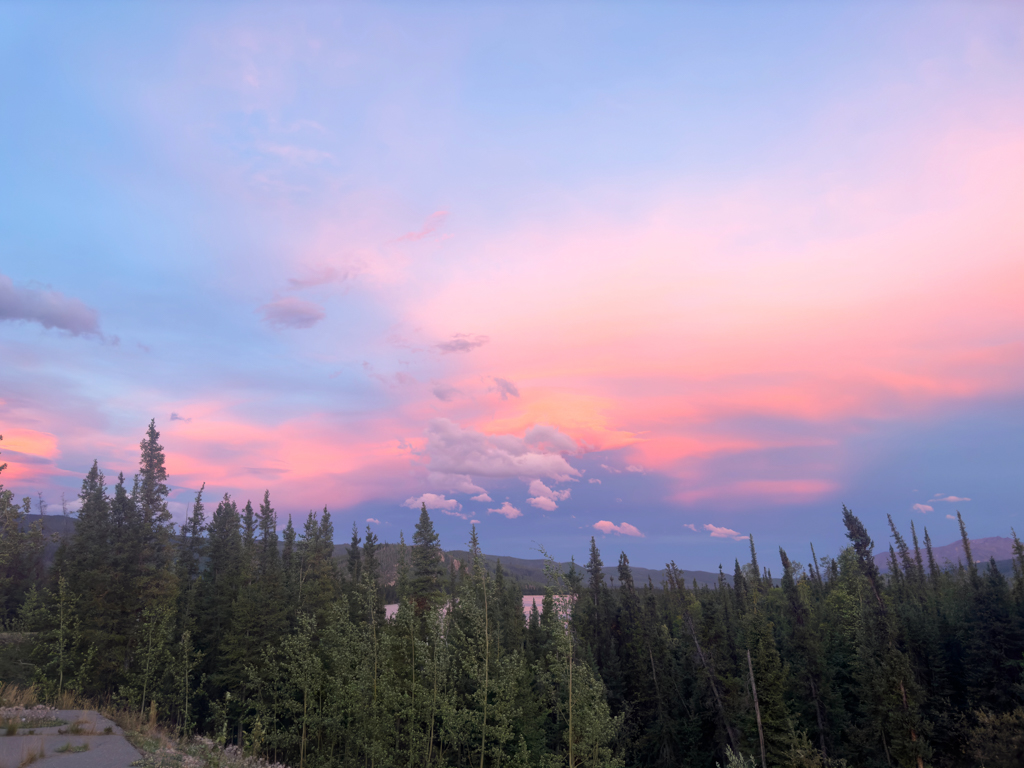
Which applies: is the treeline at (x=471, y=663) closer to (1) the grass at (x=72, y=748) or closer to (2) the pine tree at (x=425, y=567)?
(2) the pine tree at (x=425, y=567)

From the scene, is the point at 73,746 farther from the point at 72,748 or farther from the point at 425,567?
the point at 425,567

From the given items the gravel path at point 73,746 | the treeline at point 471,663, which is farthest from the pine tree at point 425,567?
the gravel path at point 73,746

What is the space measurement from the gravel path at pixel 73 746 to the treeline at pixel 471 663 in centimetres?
804

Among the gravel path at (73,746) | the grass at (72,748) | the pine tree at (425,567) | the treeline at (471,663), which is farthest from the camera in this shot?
the pine tree at (425,567)

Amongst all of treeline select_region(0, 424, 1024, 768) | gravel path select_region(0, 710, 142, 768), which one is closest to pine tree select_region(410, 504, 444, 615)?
treeline select_region(0, 424, 1024, 768)

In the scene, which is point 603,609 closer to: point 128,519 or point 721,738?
point 721,738

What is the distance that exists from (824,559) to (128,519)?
450 feet

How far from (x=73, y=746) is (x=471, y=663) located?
17.0m

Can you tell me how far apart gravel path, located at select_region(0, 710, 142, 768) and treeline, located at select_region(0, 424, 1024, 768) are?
8036mm

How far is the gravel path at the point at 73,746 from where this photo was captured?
15.7 m

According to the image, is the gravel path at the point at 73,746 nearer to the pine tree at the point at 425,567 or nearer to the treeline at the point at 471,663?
the treeline at the point at 471,663

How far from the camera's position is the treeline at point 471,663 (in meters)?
31.3

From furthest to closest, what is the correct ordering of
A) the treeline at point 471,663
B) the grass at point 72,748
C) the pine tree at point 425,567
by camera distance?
the pine tree at point 425,567 < the treeline at point 471,663 < the grass at point 72,748

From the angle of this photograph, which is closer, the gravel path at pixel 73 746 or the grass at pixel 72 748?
the gravel path at pixel 73 746
